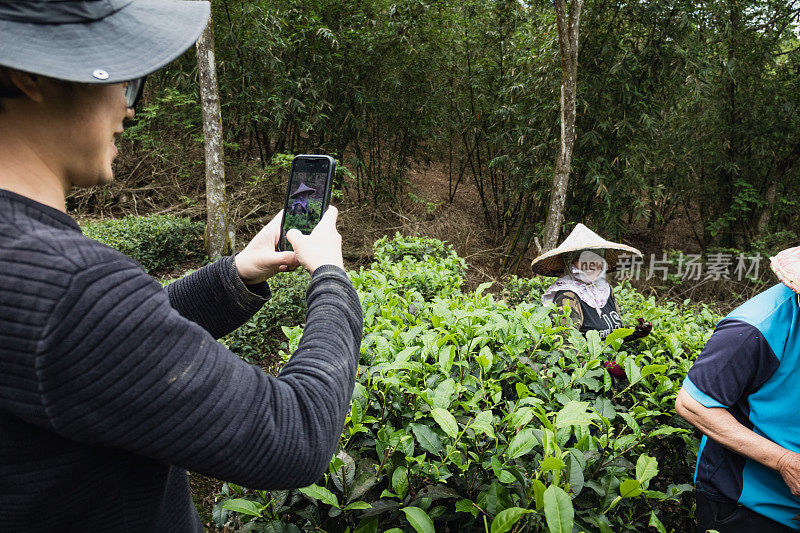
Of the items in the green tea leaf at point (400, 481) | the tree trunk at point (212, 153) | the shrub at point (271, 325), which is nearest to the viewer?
the green tea leaf at point (400, 481)

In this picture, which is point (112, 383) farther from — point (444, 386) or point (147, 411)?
point (444, 386)

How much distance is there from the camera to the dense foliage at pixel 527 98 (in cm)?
722

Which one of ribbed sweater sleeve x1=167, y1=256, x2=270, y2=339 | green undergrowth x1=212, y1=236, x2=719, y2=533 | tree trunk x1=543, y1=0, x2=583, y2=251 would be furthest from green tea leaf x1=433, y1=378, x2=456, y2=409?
tree trunk x1=543, y1=0, x2=583, y2=251

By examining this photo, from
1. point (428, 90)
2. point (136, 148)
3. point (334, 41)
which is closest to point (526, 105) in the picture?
point (428, 90)

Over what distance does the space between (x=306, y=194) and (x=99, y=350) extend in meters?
0.79

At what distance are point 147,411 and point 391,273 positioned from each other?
117 inches

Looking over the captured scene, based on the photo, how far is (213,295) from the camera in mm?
1111

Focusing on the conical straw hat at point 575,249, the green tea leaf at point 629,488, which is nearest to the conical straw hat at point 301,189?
the green tea leaf at point 629,488

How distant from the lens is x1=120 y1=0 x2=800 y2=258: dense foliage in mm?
7219

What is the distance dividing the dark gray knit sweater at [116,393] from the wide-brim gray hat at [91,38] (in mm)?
181

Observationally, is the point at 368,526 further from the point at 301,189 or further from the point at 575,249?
the point at 575,249

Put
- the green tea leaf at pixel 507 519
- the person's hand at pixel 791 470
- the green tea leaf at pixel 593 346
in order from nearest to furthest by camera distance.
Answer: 1. the green tea leaf at pixel 507 519
2. the person's hand at pixel 791 470
3. the green tea leaf at pixel 593 346

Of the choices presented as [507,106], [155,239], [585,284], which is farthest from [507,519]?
[507,106]

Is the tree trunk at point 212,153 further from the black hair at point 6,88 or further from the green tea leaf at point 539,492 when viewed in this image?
the green tea leaf at point 539,492
